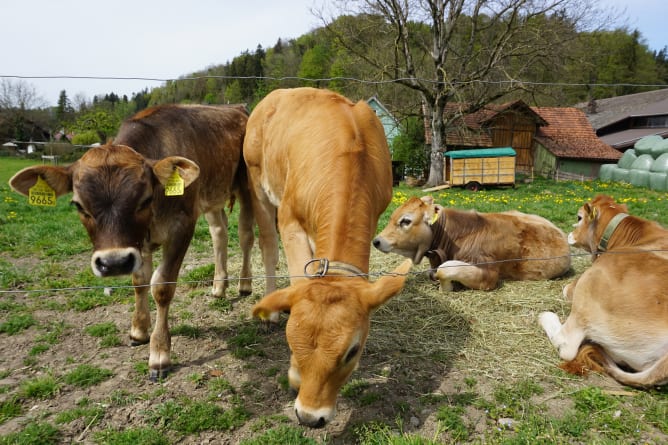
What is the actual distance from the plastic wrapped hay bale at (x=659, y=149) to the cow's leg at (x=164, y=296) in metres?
25.8

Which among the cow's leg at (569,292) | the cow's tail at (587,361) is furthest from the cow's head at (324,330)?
the cow's leg at (569,292)

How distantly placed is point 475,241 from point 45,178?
5.00 meters

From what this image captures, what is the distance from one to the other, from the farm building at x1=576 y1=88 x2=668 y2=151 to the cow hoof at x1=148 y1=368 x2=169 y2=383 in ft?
131

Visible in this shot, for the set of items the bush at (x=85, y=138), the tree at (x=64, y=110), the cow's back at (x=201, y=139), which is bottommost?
the cow's back at (x=201, y=139)

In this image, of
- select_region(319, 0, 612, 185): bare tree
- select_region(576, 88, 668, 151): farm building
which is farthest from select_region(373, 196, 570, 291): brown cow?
select_region(576, 88, 668, 151): farm building

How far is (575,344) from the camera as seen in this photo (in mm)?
3762

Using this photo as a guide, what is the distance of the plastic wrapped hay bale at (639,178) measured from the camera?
832 inches

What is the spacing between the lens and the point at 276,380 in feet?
11.4

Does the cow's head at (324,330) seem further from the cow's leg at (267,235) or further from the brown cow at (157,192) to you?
the cow's leg at (267,235)

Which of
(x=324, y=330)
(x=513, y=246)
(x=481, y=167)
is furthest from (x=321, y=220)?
(x=481, y=167)

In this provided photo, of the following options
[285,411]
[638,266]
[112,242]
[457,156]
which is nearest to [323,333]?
[285,411]

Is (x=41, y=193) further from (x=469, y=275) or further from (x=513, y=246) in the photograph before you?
(x=513, y=246)

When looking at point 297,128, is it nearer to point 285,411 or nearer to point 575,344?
point 285,411

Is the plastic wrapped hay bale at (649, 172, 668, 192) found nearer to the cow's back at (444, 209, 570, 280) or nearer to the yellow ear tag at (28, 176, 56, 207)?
the cow's back at (444, 209, 570, 280)
